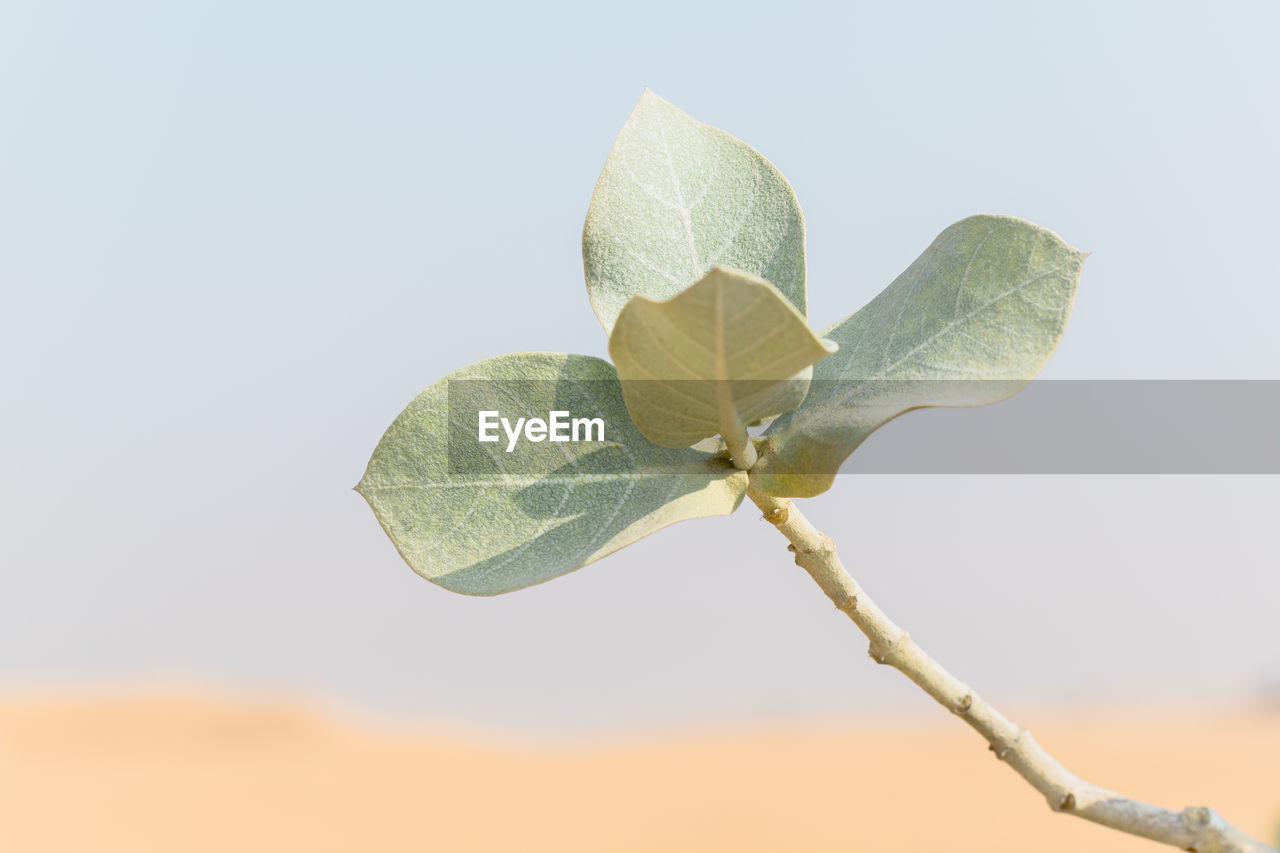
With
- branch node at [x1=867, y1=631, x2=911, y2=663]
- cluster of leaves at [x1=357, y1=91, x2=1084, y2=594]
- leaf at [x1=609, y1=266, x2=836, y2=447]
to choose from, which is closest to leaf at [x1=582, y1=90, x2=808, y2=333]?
cluster of leaves at [x1=357, y1=91, x2=1084, y2=594]

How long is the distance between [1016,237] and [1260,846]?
19.5 inches

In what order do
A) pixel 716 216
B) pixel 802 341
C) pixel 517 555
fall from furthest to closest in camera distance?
pixel 716 216
pixel 517 555
pixel 802 341

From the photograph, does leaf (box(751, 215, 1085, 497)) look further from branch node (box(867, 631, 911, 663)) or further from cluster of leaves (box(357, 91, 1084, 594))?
branch node (box(867, 631, 911, 663))

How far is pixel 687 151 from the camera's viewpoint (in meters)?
0.87

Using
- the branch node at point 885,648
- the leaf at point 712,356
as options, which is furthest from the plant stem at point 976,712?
the leaf at point 712,356

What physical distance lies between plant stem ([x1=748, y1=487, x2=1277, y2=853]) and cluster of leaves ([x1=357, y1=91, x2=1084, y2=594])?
0.09 metres

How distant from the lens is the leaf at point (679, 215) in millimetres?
820

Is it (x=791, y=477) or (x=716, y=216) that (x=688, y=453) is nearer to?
(x=791, y=477)

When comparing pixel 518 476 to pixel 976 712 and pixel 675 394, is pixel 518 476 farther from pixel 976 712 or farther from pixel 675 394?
pixel 976 712

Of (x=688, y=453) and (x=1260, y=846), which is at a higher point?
(x=688, y=453)

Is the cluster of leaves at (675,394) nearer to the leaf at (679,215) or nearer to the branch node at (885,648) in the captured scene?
the leaf at (679,215)

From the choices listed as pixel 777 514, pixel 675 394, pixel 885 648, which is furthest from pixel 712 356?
pixel 885 648

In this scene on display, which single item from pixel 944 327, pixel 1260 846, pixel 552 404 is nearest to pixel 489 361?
pixel 552 404

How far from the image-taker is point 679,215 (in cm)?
85
